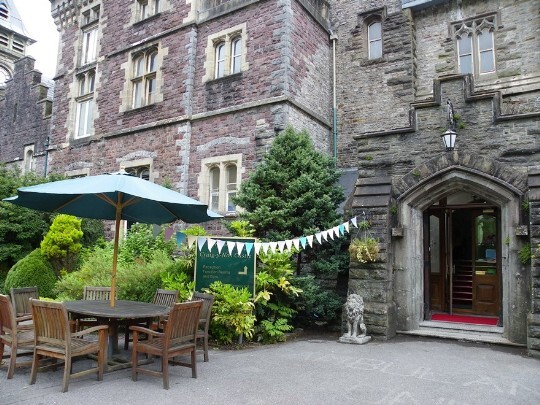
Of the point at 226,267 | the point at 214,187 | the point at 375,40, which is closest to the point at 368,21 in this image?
the point at 375,40

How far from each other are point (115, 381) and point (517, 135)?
7667mm

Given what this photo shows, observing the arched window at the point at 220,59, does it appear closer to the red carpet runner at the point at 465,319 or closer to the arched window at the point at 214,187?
the arched window at the point at 214,187

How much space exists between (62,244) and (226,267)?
6031 mm

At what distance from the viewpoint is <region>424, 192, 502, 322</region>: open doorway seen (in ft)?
33.5

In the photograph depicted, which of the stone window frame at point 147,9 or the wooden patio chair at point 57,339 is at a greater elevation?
the stone window frame at point 147,9

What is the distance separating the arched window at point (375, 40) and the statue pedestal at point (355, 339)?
30.4ft

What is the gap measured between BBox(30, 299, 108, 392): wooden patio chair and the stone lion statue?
447cm

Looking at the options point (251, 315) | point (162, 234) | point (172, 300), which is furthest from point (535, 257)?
point (162, 234)

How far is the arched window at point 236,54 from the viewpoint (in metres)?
13.6

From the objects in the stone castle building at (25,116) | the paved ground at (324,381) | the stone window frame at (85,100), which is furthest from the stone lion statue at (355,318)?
the stone castle building at (25,116)

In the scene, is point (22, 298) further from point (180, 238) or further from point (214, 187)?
point (214, 187)

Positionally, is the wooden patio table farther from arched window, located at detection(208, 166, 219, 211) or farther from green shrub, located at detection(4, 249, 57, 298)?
arched window, located at detection(208, 166, 219, 211)

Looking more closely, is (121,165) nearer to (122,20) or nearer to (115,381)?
(122,20)

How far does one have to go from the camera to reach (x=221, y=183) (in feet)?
42.8
